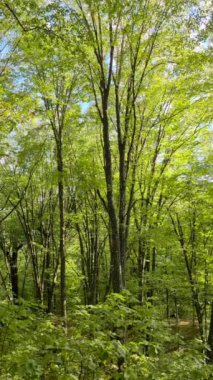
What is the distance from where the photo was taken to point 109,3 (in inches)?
234

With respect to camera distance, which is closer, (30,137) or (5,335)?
(5,335)

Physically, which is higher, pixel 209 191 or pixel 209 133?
pixel 209 133

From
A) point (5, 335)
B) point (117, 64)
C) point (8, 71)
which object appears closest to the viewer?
point (5, 335)

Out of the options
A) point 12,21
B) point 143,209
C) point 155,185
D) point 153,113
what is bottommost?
point 143,209

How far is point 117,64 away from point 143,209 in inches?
203

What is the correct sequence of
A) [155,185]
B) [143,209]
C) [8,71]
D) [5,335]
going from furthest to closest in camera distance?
[155,185] < [143,209] < [8,71] < [5,335]

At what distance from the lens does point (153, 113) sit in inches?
418

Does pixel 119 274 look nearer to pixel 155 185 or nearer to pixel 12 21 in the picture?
pixel 155 185

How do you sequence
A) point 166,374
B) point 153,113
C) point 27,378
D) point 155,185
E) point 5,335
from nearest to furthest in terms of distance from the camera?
point 27,378
point 166,374
point 5,335
point 153,113
point 155,185

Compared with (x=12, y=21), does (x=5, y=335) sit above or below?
below

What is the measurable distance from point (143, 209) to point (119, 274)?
456 cm

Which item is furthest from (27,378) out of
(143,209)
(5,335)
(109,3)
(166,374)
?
(143,209)

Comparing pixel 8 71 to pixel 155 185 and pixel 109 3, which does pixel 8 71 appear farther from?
pixel 155 185

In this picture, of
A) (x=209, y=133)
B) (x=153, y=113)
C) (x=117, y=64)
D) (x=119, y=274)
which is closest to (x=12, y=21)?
(x=117, y=64)
